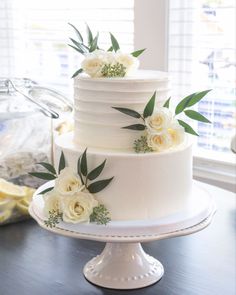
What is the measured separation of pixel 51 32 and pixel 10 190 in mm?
1449

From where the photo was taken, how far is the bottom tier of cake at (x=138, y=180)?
3.16ft

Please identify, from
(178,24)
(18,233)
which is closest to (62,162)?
(18,233)

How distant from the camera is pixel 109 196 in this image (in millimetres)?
978

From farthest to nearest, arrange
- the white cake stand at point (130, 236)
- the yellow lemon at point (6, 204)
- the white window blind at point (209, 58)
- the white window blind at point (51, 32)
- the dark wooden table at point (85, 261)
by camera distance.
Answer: the white window blind at point (51, 32)
the white window blind at point (209, 58)
the yellow lemon at point (6, 204)
the dark wooden table at point (85, 261)
the white cake stand at point (130, 236)

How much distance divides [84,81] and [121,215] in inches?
11.0

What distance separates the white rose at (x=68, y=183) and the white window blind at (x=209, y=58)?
3.76ft

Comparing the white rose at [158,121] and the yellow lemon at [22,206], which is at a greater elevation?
the white rose at [158,121]

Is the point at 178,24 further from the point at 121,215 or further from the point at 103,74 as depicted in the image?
the point at 121,215

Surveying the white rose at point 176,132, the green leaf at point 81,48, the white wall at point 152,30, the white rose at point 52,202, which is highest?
the white wall at point 152,30

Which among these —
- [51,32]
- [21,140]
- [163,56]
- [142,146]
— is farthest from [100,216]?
[51,32]

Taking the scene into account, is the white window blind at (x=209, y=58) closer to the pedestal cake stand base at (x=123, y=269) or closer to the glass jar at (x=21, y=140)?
the glass jar at (x=21, y=140)

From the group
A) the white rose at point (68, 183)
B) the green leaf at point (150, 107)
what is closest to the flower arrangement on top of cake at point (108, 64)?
the green leaf at point (150, 107)

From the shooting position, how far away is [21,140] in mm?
1476

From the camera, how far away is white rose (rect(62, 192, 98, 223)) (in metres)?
0.94
